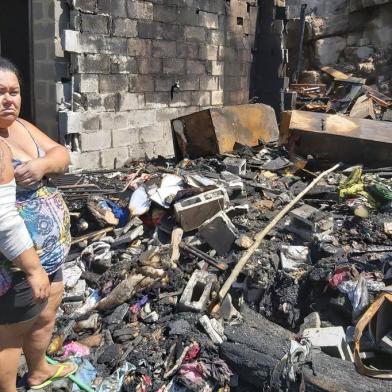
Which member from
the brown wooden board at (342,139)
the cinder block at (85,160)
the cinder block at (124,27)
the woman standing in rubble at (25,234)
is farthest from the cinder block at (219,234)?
the cinder block at (124,27)

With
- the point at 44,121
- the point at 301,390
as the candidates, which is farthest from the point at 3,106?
the point at 44,121

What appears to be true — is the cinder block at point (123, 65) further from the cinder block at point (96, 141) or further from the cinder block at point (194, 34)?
the cinder block at point (194, 34)

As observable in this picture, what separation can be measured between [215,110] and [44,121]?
8.77 ft

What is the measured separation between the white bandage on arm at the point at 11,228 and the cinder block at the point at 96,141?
5.07m

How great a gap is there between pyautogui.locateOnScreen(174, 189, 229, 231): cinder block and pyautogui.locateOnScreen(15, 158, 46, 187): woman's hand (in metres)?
2.57

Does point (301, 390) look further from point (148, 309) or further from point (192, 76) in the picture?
point (192, 76)

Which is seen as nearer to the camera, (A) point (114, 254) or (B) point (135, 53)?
(A) point (114, 254)

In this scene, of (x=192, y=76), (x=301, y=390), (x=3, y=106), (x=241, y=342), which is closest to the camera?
(x=3, y=106)

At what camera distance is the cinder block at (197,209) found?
4.79 m

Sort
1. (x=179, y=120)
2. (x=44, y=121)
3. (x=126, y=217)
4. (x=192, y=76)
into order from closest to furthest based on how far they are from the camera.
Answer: (x=126, y=217) < (x=44, y=121) < (x=179, y=120) < (x=192, y=76)

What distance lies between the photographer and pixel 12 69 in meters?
2.23

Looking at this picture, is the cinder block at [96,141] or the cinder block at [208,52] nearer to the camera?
the cinder block at [96,141]

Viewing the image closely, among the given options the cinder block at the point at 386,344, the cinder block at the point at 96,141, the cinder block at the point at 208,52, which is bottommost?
the cinder block at the point at 386,344

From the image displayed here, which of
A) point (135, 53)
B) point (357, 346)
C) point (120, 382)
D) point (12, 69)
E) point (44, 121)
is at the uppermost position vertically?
point (135, 53)
